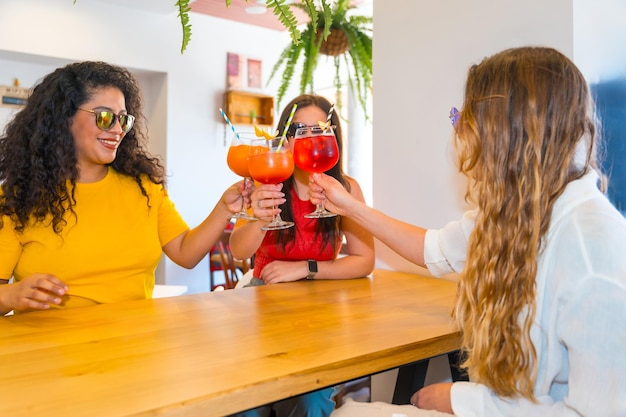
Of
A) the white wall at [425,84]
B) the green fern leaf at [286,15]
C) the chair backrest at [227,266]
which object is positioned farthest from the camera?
the chair backrest at [227,266]

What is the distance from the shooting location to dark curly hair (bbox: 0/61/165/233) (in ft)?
5.32

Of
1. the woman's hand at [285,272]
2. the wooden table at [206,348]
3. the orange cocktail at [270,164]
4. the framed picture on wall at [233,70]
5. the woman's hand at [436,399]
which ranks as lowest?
the woman's hand at [436,399]

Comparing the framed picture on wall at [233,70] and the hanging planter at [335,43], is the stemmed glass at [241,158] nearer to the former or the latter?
the hanging planter at [335,43]

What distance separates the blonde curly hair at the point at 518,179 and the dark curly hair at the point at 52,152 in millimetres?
1216

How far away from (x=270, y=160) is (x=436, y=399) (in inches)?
31.8

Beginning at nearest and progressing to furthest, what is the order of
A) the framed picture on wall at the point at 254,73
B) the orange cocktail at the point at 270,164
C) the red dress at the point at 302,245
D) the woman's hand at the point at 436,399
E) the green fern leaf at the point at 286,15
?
the woman's hand at the point at 436,399
the green fern leaf at the point at 286,15
the orange cocktail at the point at 270,164
the red dress at the point at 302,245
the framed picture on wall at the point at 254,73

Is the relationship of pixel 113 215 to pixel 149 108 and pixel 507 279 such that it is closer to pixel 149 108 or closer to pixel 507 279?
pixel 507 279

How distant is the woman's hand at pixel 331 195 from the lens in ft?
5.34

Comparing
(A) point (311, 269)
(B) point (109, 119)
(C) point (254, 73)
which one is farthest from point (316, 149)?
(C) point (254, 73)

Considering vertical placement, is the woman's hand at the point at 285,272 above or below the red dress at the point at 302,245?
below

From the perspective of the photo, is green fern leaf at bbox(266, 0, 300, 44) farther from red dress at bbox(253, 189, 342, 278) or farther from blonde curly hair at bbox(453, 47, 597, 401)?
red dress at bbox(253, 189, 342, 278)

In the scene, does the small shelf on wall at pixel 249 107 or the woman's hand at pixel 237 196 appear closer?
the woman's hand at pixel 237 196

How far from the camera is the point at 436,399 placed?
1.13m

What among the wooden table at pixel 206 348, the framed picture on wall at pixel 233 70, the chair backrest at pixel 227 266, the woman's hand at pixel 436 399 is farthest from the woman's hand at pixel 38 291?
the framed picture on wall at pixel 233 70
